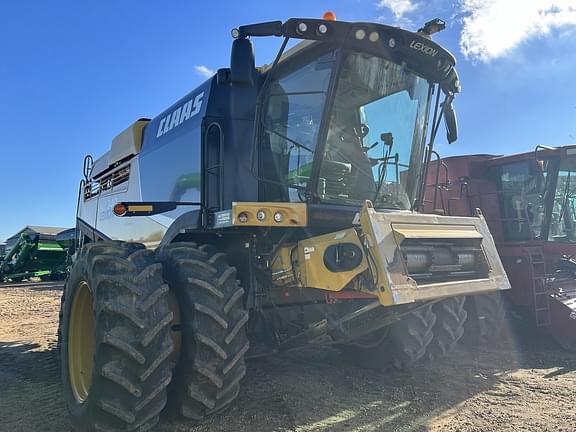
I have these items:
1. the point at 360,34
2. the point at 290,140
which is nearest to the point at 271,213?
the point at 290,140

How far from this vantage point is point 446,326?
17.1 feet

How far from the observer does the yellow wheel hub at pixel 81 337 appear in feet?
13.2

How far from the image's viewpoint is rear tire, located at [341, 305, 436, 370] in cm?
480

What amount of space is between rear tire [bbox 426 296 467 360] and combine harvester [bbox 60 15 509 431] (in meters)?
0.02

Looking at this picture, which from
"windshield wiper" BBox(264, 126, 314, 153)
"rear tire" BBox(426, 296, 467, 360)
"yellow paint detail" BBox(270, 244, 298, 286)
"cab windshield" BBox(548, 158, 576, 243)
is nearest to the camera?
"yellow paint detail" BBox(270, 244, 298, 286)

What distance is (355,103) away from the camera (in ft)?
13.6

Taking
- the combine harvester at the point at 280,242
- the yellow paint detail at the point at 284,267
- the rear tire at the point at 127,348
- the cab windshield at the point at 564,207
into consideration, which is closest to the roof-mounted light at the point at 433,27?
the combine harvester at the point at 280,242

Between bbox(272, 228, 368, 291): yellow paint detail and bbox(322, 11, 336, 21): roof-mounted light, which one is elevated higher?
bbox(322, 11, 336, 21): roof-mounted light

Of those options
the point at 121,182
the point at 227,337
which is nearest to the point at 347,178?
the point at 227,337

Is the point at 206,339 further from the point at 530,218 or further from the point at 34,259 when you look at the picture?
the point at 34,259

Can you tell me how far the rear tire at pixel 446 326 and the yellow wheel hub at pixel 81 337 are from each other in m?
3.27

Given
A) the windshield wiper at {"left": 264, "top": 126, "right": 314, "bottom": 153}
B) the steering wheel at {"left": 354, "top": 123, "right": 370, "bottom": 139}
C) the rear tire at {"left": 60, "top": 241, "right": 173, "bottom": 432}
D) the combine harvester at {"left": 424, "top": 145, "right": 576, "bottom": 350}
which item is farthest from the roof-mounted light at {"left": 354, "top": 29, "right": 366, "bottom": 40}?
the combine harvester at {"left": 424, "top": 145, "right": 576, "bottom": 350}

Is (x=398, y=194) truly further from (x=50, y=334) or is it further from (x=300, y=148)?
(x=50, y=334)

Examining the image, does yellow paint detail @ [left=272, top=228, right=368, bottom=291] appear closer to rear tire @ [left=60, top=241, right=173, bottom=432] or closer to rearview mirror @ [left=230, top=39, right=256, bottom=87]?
rear tire @ [left=60, top=241, right=173, bottom=432]
